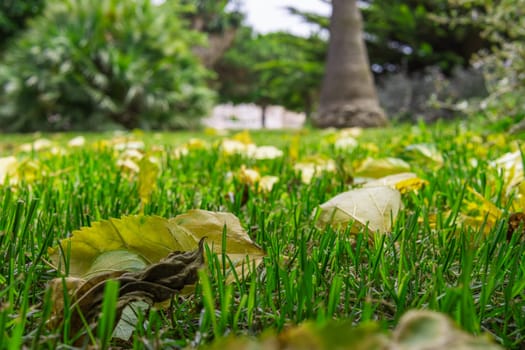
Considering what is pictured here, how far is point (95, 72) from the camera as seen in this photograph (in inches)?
293

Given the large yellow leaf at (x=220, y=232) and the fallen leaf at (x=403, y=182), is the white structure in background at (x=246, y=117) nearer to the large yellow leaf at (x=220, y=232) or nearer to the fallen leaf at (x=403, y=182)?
the fallen leaf at (x=403, y=182)

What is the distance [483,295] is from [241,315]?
246 millimetres

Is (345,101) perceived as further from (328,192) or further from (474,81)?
(328,192)

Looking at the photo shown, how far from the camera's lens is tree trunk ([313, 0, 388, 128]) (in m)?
7.03

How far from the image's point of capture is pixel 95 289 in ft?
1.48

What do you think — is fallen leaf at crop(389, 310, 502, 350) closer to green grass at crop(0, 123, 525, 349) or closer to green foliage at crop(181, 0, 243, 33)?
green grass at crop(0, 123, 525, 349)

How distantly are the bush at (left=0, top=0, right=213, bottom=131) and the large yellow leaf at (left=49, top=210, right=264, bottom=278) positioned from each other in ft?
24.0

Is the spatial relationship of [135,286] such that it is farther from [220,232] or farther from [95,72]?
[95,72]

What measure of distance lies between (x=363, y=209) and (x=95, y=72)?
748cm

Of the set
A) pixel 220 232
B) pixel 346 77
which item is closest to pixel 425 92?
pixel 346 77

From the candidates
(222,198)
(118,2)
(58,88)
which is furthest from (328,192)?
(118,2)

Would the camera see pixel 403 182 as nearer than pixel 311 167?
Yes

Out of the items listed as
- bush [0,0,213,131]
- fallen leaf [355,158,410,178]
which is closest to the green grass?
fallen leaf [355,158,410,178]

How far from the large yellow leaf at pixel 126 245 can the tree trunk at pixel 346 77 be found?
21.6 feet
